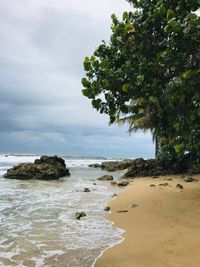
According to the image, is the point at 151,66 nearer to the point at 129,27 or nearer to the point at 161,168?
the point at 129,27

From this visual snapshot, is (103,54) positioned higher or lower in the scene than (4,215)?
higher

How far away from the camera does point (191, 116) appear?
7.41 m

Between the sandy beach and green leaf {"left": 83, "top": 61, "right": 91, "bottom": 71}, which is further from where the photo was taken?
green leaf {"left": 83, "top": 61, "right": 91, "bottom": 71}

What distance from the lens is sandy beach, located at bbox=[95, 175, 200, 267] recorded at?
5164 mm

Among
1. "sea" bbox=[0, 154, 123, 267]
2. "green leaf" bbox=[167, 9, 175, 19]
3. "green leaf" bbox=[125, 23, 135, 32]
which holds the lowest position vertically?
"sea" bbox=[0, 154, 123, 267]

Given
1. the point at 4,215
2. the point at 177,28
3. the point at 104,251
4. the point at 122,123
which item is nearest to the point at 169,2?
the point at 177,28

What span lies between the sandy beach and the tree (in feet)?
6.34

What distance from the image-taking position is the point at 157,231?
22.4ft

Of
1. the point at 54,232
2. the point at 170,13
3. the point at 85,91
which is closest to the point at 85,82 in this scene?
the point at 85,91

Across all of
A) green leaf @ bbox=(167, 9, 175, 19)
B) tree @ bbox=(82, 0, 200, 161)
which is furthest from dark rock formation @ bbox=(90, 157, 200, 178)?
green leaf @ bbox=(167, 9, 175, 19)

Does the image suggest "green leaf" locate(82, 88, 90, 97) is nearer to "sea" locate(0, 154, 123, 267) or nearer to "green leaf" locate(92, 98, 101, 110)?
"green leaf" locate(92, 98, 101, 110)

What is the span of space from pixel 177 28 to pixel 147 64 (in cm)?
108

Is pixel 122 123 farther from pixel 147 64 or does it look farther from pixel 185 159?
pixel 147 64

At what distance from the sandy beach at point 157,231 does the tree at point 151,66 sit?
1932 millimetres
